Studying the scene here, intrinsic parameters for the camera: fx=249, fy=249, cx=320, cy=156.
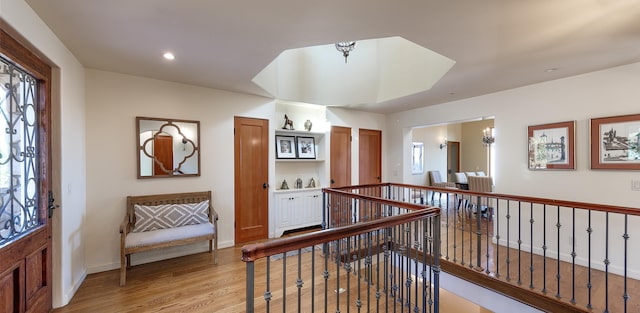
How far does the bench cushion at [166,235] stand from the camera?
2.85 metres

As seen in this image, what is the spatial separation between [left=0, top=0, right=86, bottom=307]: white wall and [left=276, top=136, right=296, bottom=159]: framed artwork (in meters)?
2.74

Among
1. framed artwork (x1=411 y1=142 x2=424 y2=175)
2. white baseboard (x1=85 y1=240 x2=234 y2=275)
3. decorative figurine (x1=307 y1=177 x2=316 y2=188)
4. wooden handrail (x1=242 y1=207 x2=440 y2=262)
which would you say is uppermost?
framed artwork (x1=411 y1=142 x2=424 y2=175)

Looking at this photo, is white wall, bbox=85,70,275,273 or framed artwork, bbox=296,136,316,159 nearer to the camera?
white wall, bbox=85,70,275,273

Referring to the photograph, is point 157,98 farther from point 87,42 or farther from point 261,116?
point 261,116

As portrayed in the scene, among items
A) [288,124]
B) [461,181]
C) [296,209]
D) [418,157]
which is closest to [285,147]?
[288,124]

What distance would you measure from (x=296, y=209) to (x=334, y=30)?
3.33m

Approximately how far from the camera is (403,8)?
71.0 inches

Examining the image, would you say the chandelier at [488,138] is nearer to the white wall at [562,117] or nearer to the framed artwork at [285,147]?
the white wall at [562,117]

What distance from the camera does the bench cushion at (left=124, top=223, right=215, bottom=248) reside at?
2849 mm

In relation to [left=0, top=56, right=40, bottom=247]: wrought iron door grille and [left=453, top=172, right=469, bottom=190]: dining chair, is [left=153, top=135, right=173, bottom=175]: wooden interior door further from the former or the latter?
[left=453, top=172, right=469, bottom=190]: dining chair

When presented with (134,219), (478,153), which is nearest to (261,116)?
(134,219)

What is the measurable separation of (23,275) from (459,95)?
18.4 feet

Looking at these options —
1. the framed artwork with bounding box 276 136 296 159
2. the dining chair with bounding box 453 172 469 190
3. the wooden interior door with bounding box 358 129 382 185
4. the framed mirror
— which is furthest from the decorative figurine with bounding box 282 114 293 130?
the dining chair with bounding box 453 172 469 190

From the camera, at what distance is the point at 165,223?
3.25 m
